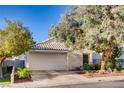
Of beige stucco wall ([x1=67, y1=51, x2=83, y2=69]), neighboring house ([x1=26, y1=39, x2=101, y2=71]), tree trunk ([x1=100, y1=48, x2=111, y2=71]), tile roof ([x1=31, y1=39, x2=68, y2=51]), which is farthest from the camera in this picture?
beige stucco wall ([x1=67, y1=51, x2=83, y2=69])

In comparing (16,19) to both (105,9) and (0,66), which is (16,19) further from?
(105,9)

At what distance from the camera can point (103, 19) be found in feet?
65.0

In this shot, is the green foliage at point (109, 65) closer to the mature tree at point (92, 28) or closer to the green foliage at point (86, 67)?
the mature tree at point (92, 28)

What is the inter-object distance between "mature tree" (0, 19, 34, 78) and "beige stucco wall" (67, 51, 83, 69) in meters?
8.32

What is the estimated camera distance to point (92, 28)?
20.2 metres

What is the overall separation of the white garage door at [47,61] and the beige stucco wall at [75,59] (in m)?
0.61

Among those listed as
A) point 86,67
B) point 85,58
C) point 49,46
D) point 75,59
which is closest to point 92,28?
point 86,67

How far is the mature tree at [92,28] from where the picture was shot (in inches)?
757

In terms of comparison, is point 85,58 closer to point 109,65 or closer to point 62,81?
point 109,65

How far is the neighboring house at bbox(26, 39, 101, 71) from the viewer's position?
86.4ft

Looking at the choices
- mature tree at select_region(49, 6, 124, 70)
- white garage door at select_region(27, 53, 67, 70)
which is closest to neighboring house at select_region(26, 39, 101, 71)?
white garage door at select_region(27, 53, 67, 70)

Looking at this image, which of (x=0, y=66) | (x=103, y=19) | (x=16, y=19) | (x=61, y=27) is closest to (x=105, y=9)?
(x=103, y=19)

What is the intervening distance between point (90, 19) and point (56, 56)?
7.67 m

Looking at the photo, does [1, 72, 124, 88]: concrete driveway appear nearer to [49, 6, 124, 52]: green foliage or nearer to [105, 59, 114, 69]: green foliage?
[49, 6, 124, 52]: green foliage
